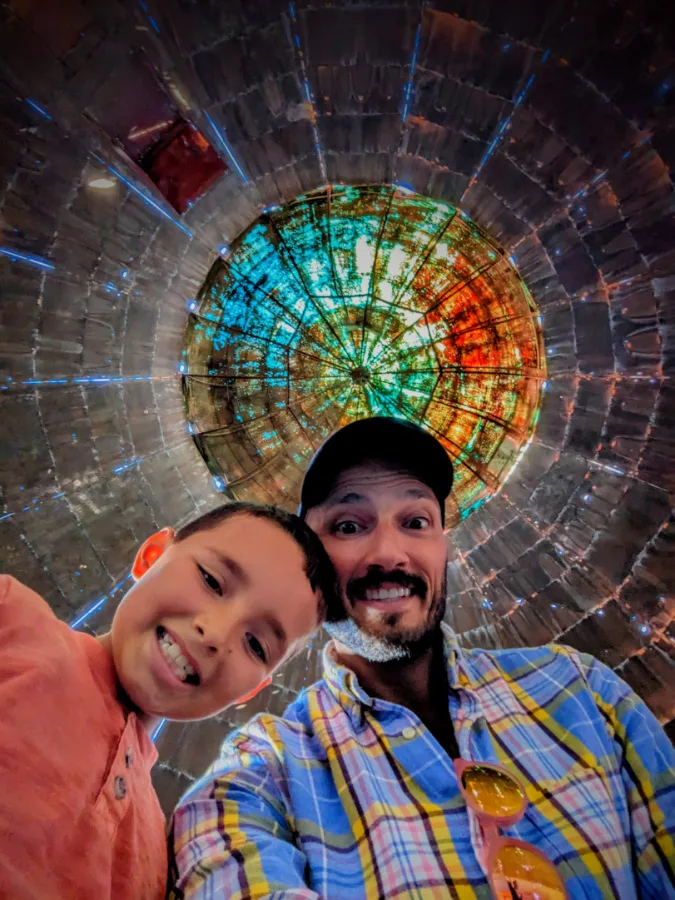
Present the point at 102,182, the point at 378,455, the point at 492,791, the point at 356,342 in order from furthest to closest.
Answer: the point at 356,342 → the point at 378,455 → the point at 102,182 → the point at 492,791

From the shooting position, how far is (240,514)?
3.60ft

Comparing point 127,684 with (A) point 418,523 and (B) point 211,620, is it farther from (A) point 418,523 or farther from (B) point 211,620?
(A) point 418,523

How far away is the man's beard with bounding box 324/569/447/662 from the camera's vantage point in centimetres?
112

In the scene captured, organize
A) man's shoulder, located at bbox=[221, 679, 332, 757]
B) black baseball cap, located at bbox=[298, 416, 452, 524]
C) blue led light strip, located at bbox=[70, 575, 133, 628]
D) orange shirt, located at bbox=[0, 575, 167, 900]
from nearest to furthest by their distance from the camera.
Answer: orange shirt, located at bbox=[0, 575, 167, 900]
man's shoulder, located at bbox=[221, 679, 332, 757]
black baseball cap, located at bbox=[298, 416, 452, 524]
blue led light strip, located at bbox=[70, 575, 133, 628]

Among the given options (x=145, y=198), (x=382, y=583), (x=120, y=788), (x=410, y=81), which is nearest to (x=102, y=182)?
(x=145, y=198)

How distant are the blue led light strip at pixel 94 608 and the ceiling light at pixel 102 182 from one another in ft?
4.00

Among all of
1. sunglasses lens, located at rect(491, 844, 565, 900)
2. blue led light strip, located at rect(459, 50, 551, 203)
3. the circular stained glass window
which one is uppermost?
blue led light strip, located at rect(459, 50, 551, 203)

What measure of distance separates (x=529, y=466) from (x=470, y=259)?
31.3 inches

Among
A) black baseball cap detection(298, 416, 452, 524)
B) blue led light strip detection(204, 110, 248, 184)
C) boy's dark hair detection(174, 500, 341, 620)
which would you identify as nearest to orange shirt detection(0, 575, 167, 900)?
boy's dark hair detection(174, 500, 341, 620)

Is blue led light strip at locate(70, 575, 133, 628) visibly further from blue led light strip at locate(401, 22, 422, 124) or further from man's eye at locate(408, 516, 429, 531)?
blue led light strip at locate(401, 22, 422, 124)

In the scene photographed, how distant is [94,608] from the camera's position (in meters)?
1.51

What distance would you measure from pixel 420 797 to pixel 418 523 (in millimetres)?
607

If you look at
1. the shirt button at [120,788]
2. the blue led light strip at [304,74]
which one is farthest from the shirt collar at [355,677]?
the blue led light strip at [304,74]

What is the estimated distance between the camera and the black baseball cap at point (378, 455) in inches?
53.9
